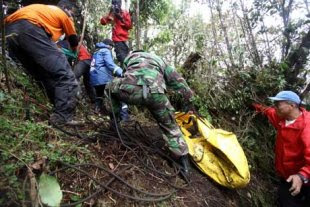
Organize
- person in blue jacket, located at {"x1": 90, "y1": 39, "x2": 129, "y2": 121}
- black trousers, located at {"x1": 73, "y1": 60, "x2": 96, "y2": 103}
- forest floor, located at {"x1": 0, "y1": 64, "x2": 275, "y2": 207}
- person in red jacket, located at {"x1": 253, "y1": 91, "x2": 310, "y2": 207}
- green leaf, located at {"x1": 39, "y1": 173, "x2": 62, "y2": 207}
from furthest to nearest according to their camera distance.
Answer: black trousers, located at {"x1": 73, "y1": 60, "x2": 96, "y2": 103}
person in blue jacket, located at {"x1": 90, "y1": 39, "x2": 129, "y2": 121}
person in red jacket, located at {"x1": 253, "y1": 91, "x2": 310, "y2": 207}
forest floor, located at {"x1": 0, "y1": 64, "x2": 275, "y2": 207}
green leaf, located at {"x1": 39, "y1": 173, "x2": 62, "y2": 207}

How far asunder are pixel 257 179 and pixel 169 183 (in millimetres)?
1959

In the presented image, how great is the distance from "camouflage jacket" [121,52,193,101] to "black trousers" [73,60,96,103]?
2.00 m

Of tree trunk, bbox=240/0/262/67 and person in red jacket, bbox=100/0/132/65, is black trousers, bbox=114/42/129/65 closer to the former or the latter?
person in red jacket, bbox=100/0/132/65

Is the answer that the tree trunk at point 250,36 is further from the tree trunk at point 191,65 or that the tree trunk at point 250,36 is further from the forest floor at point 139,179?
the forest floor at point 139,179

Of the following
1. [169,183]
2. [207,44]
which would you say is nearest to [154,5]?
[207,44]

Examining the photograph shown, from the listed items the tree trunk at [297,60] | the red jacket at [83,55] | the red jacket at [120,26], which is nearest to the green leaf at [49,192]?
the red jacket at [83,55]

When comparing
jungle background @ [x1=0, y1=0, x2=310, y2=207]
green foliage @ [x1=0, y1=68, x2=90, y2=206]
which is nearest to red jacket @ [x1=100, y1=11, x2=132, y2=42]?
jungle background @ [x1=0, y1=0, x2=310, y2=207]

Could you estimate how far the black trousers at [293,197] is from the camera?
434cm

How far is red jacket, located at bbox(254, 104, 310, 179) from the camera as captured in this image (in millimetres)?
4096

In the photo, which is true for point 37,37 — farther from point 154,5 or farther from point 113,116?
point 154,5

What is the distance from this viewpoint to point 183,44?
34.9ft

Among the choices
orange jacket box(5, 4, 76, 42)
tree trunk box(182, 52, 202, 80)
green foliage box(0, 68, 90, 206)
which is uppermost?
orange jacket box(5, 4, 76, 42)

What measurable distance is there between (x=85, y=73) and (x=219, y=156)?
297cm

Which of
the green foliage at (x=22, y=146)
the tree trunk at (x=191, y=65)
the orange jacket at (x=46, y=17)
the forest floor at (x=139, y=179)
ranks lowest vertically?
the forest floor at (x=139, y=179)
